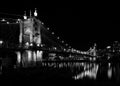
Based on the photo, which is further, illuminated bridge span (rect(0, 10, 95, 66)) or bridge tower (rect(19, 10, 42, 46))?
bridge tower (rect(19, 10, 42, 46))

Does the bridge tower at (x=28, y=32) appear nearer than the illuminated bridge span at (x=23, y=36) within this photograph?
No

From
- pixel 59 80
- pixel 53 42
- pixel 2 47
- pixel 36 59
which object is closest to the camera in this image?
pixel 59 80

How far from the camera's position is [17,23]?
3322cm

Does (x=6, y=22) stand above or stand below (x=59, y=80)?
above

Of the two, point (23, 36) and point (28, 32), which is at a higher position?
point (28, 32)

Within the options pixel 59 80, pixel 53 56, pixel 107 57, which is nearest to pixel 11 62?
pixel 59 80

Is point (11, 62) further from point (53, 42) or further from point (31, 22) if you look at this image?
point (53, 42)

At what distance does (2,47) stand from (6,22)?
679 cm

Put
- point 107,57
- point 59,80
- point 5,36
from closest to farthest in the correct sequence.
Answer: point 59,80, point 5,36, point 107,57

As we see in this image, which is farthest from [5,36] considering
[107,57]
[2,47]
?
[107,57]

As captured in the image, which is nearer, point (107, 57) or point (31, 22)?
point (31, 22)

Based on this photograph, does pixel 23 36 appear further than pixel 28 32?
No

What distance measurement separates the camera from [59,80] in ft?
62.5

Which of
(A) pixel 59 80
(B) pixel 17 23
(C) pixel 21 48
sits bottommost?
(A) pixel 59 80
